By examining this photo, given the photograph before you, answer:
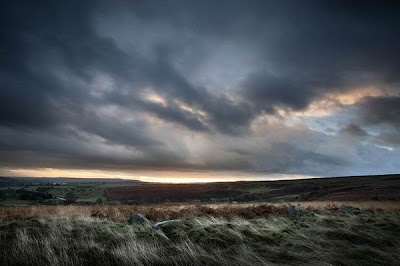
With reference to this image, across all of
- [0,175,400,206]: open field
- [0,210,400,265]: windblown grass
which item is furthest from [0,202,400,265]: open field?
[0,175,400,206]: open field

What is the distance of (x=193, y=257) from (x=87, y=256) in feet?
8.81

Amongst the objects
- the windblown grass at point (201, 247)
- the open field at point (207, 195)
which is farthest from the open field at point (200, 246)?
the open field at point (207, 195)

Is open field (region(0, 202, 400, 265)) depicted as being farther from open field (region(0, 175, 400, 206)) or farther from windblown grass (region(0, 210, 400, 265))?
open field (region(0, 175, 400, 206))

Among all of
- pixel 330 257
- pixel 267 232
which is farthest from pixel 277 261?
pixel 267 232

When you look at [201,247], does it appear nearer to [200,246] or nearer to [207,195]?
[200,246]

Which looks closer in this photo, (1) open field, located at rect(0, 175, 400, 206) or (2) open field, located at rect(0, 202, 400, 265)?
(2) open field, located at rect(0, 202, 400, 265)

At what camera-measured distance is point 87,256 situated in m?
6.52

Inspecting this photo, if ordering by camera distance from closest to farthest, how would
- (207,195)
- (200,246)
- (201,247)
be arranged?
(201,247) < (200,246) < (207,195)

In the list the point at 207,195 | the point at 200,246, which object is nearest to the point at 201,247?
the point at 200,246

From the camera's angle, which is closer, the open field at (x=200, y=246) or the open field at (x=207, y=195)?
the open field at (x=200, y=246)

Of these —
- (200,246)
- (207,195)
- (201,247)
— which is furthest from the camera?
(207,195)

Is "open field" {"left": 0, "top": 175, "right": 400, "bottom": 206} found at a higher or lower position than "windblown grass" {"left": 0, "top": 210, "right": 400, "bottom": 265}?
lower

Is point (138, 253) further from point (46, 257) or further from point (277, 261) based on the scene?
point (277, 261)

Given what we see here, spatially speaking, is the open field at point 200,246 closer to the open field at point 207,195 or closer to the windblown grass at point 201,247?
the windblown grass at point 201,247
